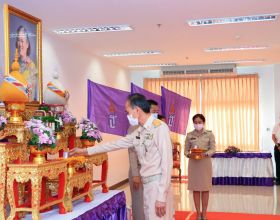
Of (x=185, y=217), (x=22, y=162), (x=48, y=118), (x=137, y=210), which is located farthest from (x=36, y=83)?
(x=185, y=217)

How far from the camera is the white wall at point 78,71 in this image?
21.9 ft

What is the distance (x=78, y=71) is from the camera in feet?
25.7

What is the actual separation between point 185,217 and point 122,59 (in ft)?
14.5

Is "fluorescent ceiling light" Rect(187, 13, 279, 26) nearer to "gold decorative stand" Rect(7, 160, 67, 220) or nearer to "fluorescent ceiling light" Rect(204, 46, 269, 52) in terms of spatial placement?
"fluorescent ceiling light" Rect(204, 46, 269, 52)

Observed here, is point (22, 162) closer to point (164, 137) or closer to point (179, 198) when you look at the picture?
point (164, 137)

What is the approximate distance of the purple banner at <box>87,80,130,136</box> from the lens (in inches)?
175

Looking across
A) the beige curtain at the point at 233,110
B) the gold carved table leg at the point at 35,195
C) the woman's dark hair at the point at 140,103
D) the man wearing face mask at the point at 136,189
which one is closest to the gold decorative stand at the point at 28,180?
the gold carved table leg at the point at 35,195

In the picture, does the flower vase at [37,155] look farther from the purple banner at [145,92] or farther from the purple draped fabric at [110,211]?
the purple banner at [145,92]

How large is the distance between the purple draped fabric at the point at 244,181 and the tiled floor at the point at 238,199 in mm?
237

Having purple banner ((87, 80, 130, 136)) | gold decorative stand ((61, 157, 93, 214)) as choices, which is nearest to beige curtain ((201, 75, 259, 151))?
purple banner ((87, 80, 130, 136))

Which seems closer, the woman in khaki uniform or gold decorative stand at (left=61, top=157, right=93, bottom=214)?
gold decorative stand at (left=61, top=157, right=93, bottom=214)

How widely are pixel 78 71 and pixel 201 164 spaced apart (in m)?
3.40

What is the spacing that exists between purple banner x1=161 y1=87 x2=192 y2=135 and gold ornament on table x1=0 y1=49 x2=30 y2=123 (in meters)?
4.47

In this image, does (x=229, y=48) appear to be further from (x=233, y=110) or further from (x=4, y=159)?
(x=4, y=159)
